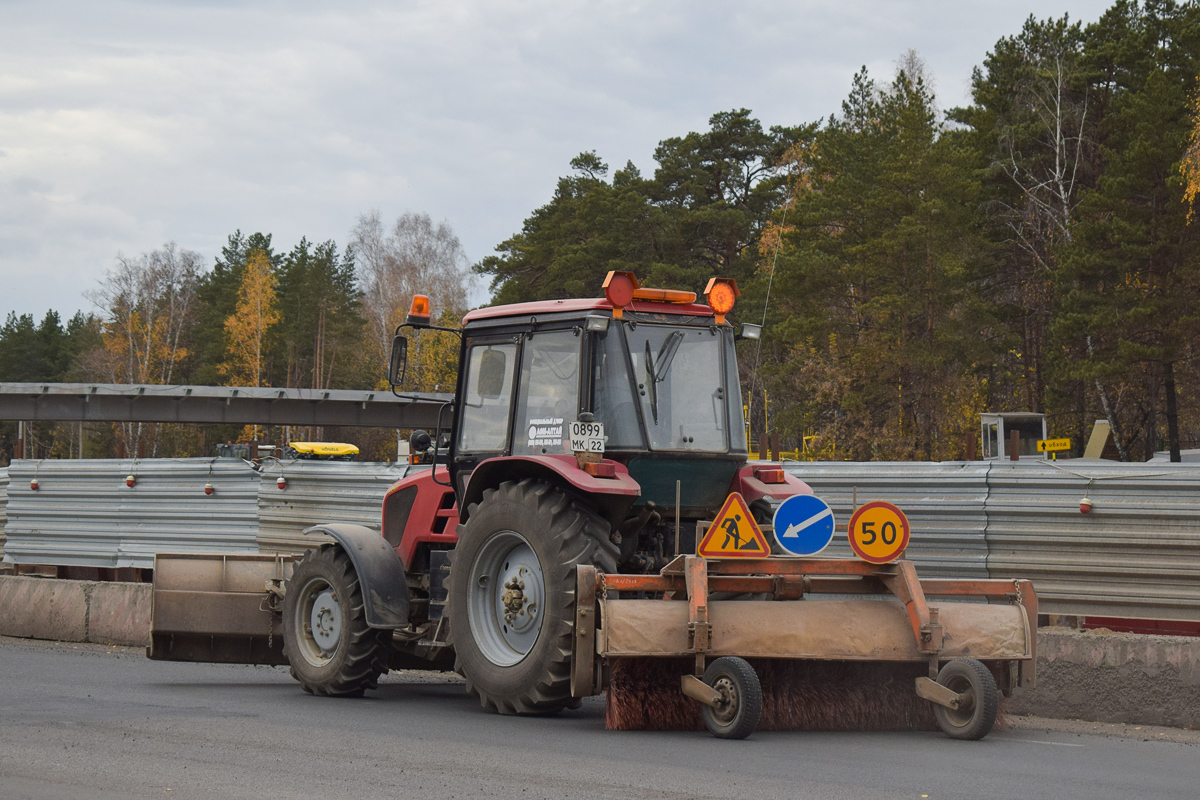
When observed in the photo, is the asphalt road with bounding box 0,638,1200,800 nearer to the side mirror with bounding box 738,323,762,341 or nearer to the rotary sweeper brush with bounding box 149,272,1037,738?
the rotary sweeper brush with bounding box 149,272,1037,738

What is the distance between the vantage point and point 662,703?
787cm

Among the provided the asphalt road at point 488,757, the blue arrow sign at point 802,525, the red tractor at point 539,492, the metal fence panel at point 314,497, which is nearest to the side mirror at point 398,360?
the red tractor at point 539,492

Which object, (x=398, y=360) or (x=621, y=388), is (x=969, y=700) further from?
(x=398, y=360)

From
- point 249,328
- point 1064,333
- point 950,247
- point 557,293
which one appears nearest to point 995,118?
point 950,247

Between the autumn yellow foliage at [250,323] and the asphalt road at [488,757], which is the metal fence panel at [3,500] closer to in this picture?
the asphalt road at [488,757]

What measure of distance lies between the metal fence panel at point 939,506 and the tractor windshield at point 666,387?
6.02ft

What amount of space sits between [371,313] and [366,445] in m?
11.1

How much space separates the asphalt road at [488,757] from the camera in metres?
6.05

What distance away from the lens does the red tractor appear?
27.2 ft

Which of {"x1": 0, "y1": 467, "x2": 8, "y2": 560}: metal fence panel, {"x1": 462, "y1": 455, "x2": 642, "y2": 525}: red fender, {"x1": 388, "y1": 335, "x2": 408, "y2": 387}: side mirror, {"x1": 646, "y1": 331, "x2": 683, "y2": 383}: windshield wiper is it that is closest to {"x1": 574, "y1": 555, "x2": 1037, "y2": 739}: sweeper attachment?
{"x1": 462, "y1": 455, "x2": 642, "y2": 525}: red fender

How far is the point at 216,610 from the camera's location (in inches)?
411

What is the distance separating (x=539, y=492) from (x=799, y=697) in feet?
6.53

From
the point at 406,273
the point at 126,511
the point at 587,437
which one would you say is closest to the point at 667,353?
the point at 587,437

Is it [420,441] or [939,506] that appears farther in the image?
A: [939,506]
